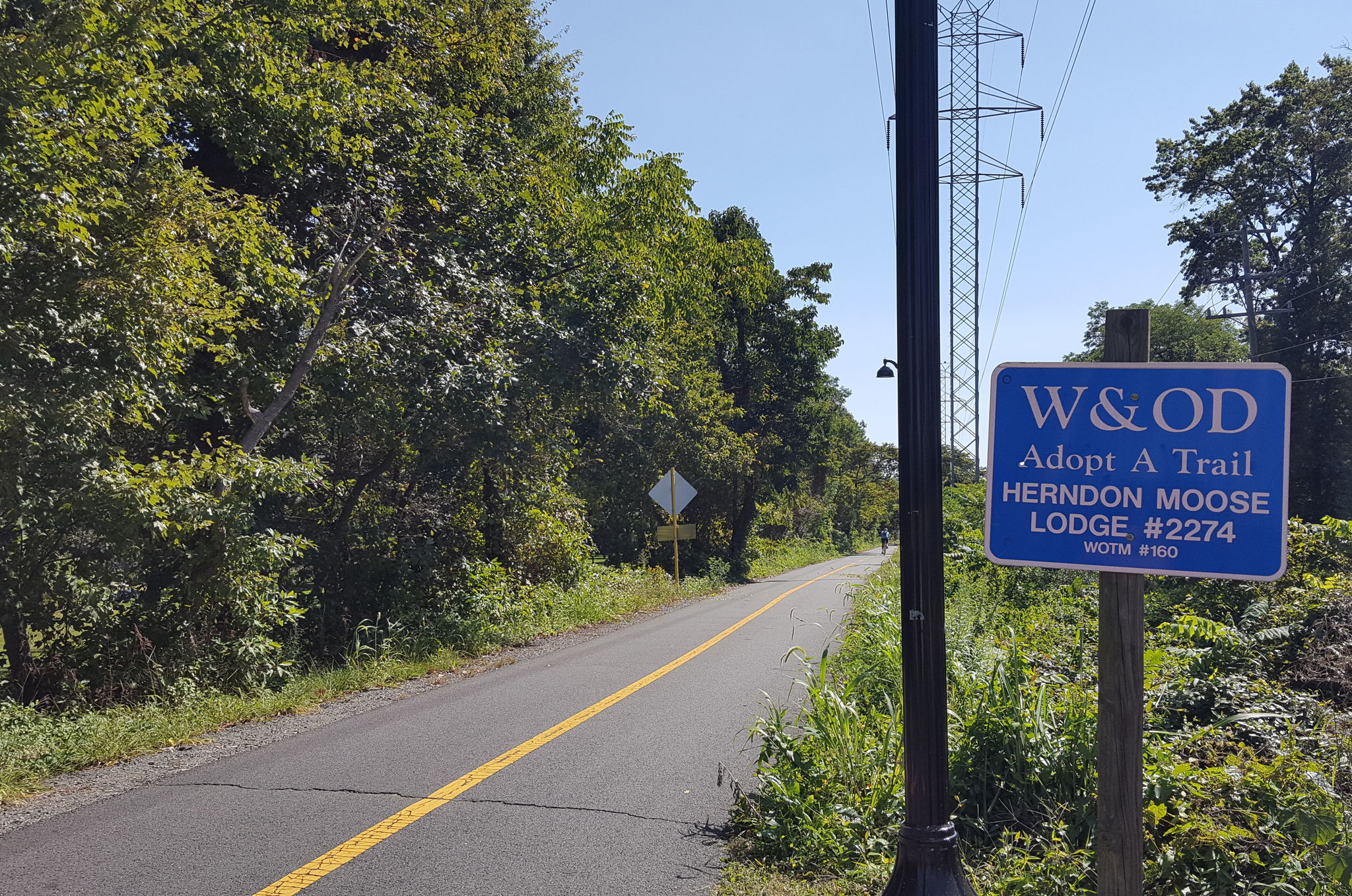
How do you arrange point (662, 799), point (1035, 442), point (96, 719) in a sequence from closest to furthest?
point (1035, 442)
point (662, 799)
point (96, 719)

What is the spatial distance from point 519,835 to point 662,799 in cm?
101

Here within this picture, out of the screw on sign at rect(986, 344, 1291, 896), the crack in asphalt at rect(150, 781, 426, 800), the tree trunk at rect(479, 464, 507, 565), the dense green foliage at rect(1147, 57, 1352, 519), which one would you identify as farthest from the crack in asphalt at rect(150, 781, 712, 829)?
the dense green foliage at rect(1147, 57, 1352, 519)

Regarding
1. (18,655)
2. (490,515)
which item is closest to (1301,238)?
(490,515)

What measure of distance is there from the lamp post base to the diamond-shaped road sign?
753 inches

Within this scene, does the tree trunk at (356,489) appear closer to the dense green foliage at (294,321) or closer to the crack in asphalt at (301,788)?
the dense green foliage at (294,321)

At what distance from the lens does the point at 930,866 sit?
310 cm

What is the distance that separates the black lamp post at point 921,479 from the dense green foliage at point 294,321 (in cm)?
641

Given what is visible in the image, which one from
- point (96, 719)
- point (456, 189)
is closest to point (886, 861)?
point (96, 719)

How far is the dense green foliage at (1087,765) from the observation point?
3775 millimetres

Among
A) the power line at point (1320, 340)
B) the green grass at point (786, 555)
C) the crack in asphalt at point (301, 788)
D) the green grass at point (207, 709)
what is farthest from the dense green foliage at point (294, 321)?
the power line at point (1320, 340)

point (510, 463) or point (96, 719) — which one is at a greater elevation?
point (510, 463)

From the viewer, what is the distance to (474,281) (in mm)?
13258

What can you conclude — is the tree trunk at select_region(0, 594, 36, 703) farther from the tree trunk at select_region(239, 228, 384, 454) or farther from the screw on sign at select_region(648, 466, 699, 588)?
the screw on sign at select_region(648, 466, 699, 588)

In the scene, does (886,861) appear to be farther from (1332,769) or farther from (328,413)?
(328,413)
